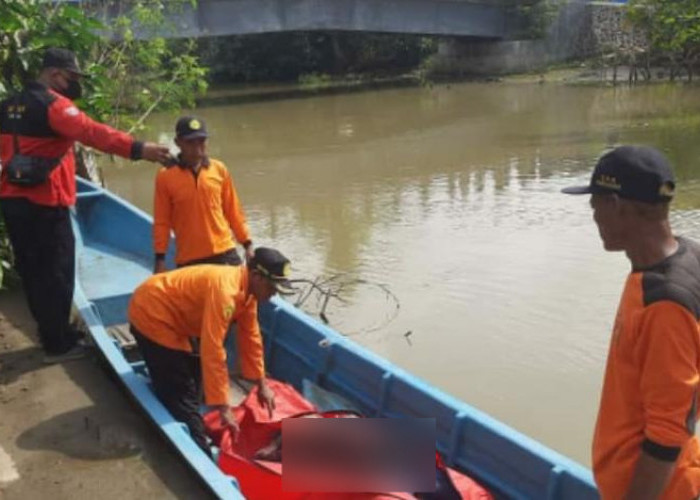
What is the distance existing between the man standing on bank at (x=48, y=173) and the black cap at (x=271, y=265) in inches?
43.2

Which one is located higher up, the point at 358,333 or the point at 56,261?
the point at 56,261

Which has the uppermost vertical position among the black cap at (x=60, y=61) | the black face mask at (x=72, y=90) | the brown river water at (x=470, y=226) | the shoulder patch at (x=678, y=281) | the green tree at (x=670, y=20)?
the green tree at (x=670, y=20)

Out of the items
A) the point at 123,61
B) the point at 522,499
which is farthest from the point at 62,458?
the point at 123,61

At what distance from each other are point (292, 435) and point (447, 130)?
14521mm

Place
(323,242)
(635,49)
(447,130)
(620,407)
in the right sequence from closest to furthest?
(620,407) → (323,242) → (447,130) → (635,49)

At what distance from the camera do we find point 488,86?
25094 millimetres

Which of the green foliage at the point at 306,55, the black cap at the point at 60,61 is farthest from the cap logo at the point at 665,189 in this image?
the green foliage at the point at 306,55

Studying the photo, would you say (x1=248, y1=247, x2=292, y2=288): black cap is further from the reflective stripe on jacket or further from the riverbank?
the reflective stripe on jacket

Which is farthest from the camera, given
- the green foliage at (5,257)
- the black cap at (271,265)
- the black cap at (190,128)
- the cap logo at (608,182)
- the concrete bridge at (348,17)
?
the concrete bridge at (348,17)

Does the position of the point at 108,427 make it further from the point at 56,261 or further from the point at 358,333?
the point at 358,333

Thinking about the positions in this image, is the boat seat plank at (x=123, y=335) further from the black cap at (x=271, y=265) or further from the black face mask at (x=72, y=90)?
the black cap at (x=271, y=265)

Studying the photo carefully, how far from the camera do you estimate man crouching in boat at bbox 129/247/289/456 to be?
11.1 ft

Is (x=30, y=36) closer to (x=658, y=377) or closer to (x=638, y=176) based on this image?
(x=638, y=176)

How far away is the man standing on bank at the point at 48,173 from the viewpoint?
4133 mm
